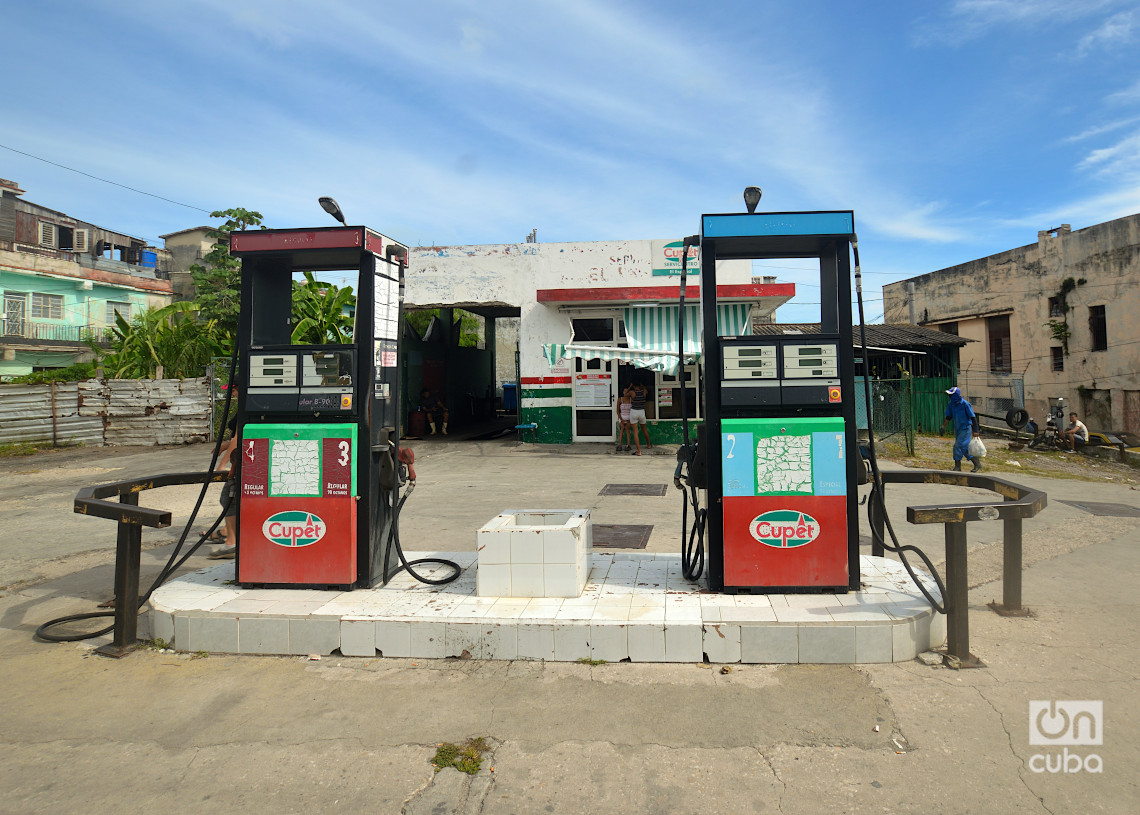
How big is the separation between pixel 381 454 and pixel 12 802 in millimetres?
2753

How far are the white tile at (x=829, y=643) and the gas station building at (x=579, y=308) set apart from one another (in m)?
12.6

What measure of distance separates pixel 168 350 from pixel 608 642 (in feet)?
63.3

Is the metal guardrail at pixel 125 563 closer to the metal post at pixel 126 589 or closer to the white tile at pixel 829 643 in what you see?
the metal post at pixel 126 589

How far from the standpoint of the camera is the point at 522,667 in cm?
421

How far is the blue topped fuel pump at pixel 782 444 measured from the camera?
4746 millimetres

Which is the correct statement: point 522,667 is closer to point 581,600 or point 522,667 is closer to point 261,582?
point 581,600

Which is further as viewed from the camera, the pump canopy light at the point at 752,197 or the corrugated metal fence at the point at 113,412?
the corrugated metal fence at the point at 113,412

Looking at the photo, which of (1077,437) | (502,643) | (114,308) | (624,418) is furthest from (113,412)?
(1077,437)

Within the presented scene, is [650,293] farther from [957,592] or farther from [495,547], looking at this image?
[957,592]

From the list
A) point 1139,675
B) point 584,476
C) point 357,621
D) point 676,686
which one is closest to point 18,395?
point 584,476

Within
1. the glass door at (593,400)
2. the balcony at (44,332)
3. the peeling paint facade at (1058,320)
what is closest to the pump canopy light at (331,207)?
the glass door at (593,400)

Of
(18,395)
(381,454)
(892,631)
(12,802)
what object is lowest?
(12,802)

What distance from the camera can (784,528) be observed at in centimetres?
476

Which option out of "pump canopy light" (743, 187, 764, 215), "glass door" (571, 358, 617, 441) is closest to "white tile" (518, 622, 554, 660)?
"pump canopy light" (743, 187, 764, 215)
